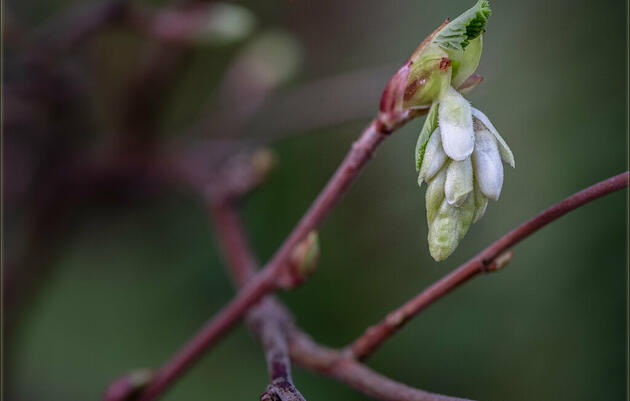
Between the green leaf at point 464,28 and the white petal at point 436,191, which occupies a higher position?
the green leaf at point 464,28

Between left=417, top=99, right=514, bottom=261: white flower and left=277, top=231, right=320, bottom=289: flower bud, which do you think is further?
left=277, top=231, right=320, bottom=289: flower bud

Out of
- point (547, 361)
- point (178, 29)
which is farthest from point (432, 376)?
point (178, 29)

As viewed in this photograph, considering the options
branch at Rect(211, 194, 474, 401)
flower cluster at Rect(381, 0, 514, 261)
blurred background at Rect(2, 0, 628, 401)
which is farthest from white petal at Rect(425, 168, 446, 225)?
blurred background at Rect(2, 0, 628, 401)

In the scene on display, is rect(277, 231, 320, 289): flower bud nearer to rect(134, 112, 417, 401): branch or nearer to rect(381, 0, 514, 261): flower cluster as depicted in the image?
rect(134, 112, 417, 401): branch

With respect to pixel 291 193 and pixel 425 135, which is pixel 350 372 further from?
pixel 291 193

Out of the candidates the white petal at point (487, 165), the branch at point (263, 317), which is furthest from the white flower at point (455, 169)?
the branch at point (263, 317)

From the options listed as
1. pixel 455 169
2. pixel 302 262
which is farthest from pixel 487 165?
pixel 302 262

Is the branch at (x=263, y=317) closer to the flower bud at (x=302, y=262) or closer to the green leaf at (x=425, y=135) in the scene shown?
the flower bud at (x=302, y=262)
